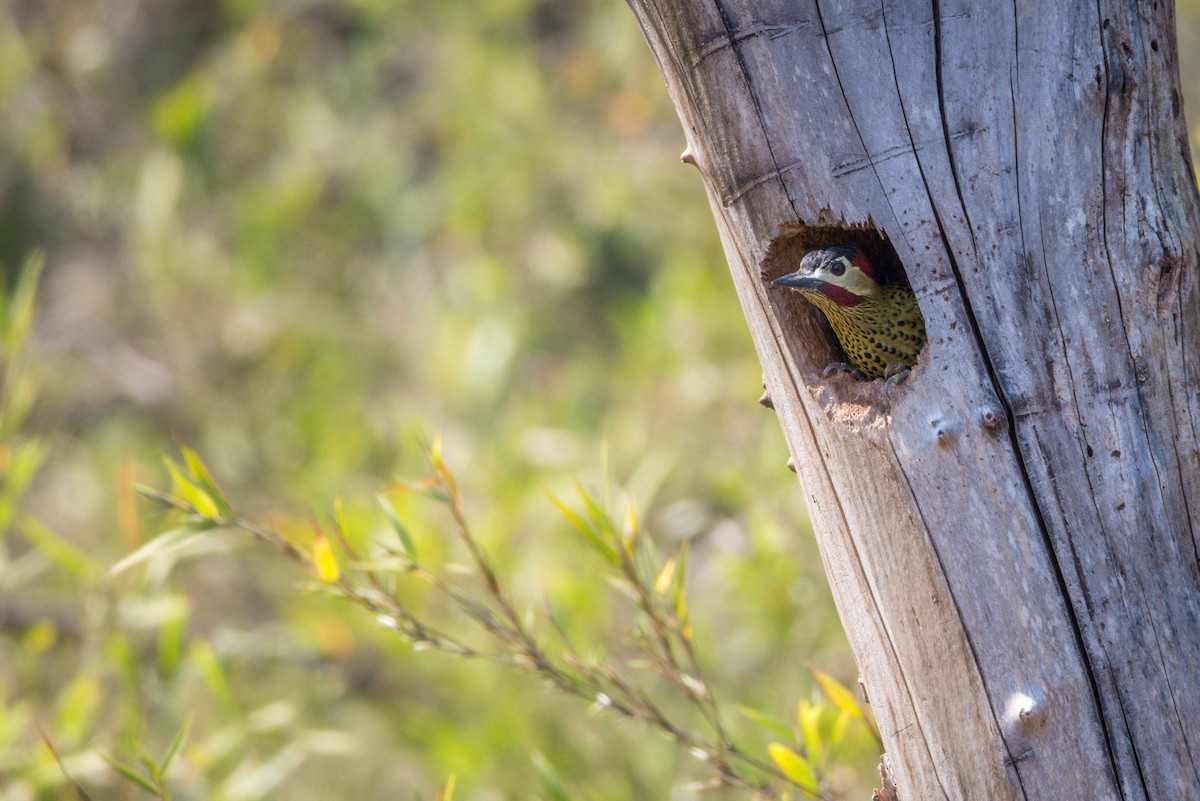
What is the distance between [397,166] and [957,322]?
6.25 metres

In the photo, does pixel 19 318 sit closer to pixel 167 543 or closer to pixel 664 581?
pixel 167 543

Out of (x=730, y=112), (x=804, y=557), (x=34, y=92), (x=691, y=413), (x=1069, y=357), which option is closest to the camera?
(x=1069, y=357)

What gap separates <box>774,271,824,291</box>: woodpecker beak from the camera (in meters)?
1.65

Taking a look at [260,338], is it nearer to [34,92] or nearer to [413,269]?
[413,269]

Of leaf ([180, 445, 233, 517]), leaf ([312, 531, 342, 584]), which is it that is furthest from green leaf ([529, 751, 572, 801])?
leaf ([180, 445, 233, 517])

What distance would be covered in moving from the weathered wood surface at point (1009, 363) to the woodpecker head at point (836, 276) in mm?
135

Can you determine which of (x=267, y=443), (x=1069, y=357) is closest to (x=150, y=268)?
(x=267, y=443)

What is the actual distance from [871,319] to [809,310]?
352mm

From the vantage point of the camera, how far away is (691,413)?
543 cm

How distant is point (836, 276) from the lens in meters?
1.84

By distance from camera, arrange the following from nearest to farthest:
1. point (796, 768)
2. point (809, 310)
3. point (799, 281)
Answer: point (799, 281) < point (809, 310) < point (796, 768)

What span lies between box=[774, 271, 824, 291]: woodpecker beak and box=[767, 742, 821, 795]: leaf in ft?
2.84

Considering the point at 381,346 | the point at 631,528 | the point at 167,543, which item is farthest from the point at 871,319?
the point at 381,346

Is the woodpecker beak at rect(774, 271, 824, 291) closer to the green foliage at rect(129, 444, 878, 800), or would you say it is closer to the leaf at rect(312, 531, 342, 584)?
the green foliage at rect(129, 444, 878, 800)
